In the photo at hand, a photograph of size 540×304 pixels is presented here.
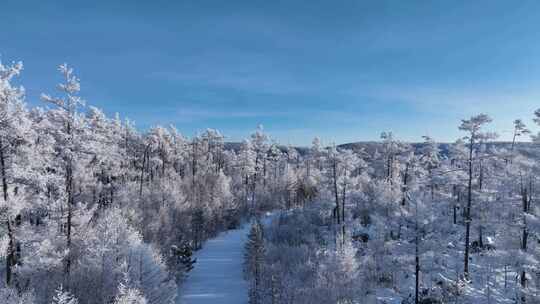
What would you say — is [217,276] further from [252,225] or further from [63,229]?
[63,229]

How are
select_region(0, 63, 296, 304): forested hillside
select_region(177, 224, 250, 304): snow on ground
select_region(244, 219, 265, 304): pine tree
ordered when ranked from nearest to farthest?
1. select_region(0, 63, 296, 304): forested hillside
2. select_region(244, 219, 265, 304): pine tree
3. select_region(177, 224, 250, 304): snow on ground

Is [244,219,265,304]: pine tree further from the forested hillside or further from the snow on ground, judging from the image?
the forested hillside

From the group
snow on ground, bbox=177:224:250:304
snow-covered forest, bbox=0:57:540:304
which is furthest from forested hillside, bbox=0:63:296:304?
snow on ground, bbox=177:224:250:304

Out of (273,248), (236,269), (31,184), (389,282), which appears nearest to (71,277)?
(31,184)

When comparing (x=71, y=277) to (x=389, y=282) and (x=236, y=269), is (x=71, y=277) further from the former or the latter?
(x=389, y=282)

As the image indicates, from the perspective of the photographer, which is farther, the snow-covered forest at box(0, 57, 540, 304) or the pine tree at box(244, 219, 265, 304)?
the pine tree at box(244, 219, 265, 304)

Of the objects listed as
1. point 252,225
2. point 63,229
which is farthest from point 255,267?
point 63,229

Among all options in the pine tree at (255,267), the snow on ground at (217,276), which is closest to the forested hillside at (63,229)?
the snow on ground at (217,276)
